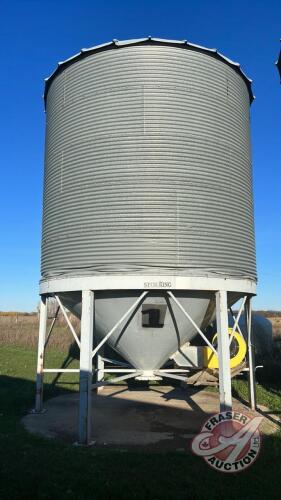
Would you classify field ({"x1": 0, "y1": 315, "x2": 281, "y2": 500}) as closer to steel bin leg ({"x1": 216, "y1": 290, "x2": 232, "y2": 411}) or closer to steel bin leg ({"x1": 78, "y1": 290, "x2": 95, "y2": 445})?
steel bin leg ({"x1": 78, "y1": 290, "x2": 95, "y2": 445})

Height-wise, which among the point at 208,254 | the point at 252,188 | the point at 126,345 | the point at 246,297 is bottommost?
the point at 126,345

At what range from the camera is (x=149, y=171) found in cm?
951

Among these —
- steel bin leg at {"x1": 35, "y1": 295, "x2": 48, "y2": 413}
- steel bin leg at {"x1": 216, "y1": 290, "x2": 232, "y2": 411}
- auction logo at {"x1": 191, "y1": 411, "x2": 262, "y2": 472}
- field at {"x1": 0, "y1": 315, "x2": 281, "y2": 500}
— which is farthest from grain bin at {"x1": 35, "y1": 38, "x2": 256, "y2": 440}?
field at {"x1": 0, "y1": 315, "x2": 281, "y2": 500}

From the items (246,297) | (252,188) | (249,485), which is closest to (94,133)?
(252,188)

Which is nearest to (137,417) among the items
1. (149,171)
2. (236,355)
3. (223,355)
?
(236,355)

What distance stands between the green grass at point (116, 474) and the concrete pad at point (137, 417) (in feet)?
2.86

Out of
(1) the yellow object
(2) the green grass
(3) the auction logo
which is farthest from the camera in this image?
(1) the yellow object

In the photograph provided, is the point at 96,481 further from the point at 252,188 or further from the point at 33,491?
the point at 252,188

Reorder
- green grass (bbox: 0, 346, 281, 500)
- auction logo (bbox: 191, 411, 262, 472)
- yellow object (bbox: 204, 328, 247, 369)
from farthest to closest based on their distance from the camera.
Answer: yellow object (bbox: 204, 328, 247, 369) → auction logo (bbox: 191, 411, 262, 472) → green grass (bbox: 0, 346, 281, 500)

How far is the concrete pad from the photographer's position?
9.38 m

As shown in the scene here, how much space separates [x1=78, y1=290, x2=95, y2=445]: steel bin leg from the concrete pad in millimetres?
409

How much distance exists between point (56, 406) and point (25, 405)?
0.88 m

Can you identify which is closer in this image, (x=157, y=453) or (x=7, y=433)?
(x=157, y=453)

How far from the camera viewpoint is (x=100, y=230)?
9547mm
